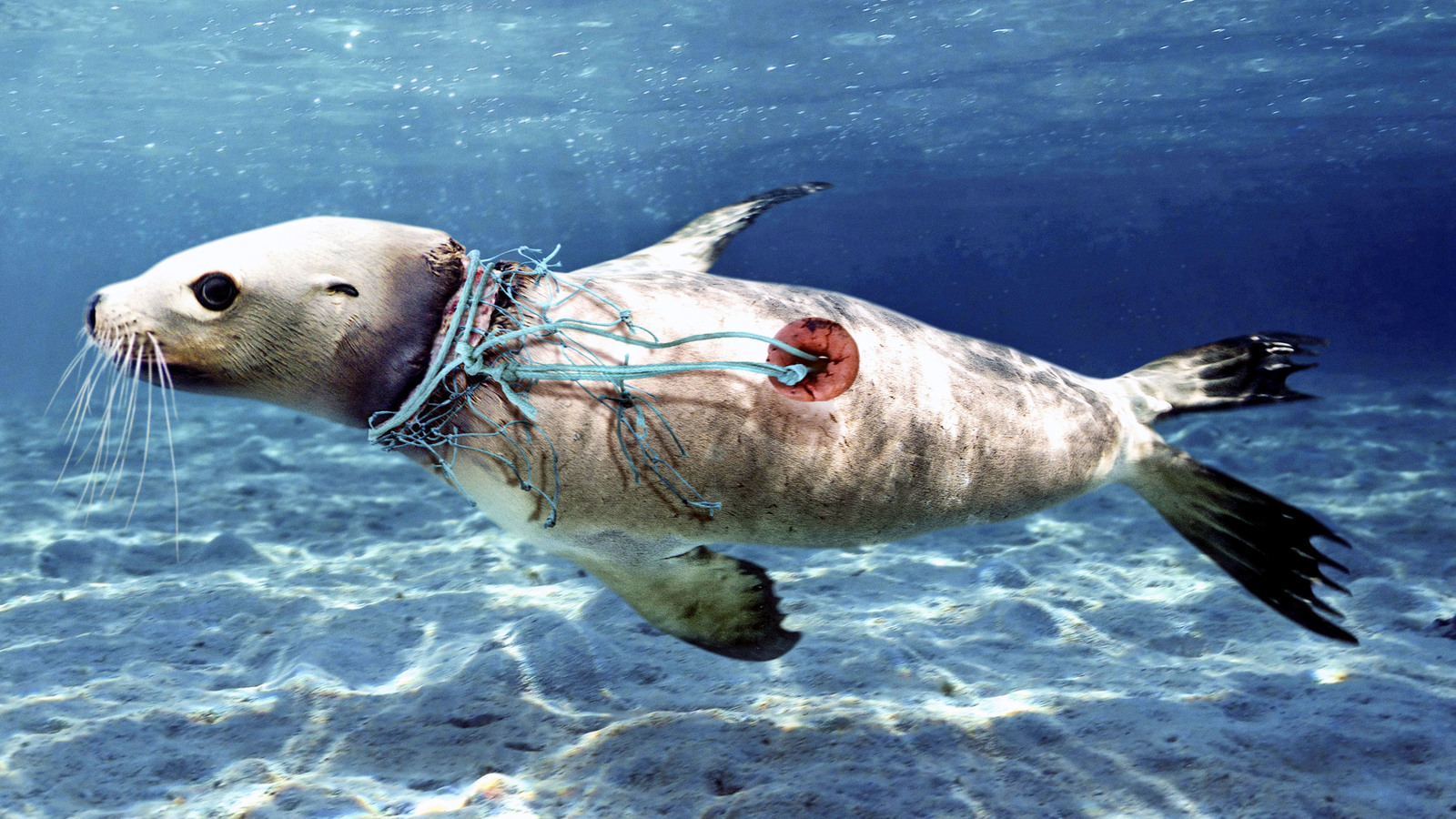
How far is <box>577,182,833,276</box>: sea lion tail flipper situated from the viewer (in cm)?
291

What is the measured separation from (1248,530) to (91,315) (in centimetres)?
343

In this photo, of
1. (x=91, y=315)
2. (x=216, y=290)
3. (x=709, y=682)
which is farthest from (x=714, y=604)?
(x=91, y=315)

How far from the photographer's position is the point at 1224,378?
293cm

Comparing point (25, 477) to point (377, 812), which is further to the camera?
point (25, 477)

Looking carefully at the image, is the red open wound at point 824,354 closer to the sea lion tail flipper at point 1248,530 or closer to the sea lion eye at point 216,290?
the sea lion eye at point 216,290

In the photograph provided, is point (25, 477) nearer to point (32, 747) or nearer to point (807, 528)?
point (32, 747)

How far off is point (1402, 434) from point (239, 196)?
179 ft

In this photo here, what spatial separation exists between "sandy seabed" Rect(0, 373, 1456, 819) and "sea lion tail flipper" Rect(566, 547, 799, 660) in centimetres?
56

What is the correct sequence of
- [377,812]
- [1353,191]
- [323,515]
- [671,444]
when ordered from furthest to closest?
[1353,191], [323,515], [377,812], [671,444]

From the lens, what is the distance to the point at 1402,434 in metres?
10.5

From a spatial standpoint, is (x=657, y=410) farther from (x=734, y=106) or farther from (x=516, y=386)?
(x=734, y=106)

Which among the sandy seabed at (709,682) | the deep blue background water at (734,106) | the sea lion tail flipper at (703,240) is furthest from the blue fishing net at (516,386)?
the deep blue background water at (734,106)

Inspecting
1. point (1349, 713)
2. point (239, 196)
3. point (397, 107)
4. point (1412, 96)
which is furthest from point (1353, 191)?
point (239, 196)

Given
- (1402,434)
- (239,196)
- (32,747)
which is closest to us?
(32,747)
